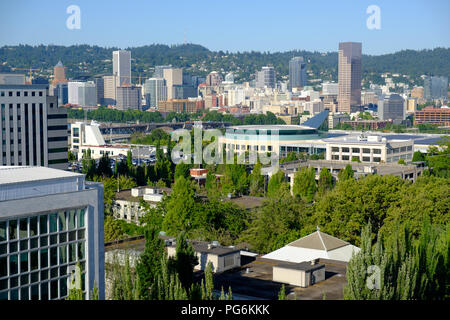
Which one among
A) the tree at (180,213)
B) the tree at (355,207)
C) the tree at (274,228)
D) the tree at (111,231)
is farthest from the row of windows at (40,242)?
the tree at (355,207)

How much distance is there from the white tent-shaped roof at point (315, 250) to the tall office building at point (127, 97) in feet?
318

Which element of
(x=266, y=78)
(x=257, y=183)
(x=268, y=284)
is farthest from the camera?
(x=266, y=78)

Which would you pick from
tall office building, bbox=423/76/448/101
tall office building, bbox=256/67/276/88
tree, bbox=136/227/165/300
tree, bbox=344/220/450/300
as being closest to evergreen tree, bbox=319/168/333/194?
tree, bbox=344/220/450/300

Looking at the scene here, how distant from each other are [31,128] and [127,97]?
272ft

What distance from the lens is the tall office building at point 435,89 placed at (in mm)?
126250

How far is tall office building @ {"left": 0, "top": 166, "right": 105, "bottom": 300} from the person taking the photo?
27.4ft

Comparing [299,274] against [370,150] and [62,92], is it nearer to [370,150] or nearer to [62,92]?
[370,150]

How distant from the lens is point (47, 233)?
877cm

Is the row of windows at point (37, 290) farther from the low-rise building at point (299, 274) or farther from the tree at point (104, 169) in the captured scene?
the tree at point (104, 169)

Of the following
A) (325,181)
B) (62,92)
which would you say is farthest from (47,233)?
(62,92)

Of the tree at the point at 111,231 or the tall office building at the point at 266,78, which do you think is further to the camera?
the tall office building at the point at 266,78

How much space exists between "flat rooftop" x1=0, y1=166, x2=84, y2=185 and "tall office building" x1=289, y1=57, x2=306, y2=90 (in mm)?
141736

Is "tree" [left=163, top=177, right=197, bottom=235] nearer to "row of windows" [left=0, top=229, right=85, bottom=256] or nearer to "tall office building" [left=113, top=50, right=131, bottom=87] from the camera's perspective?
"row of windows" [left=0, top=229, right=85, bottom=256]
